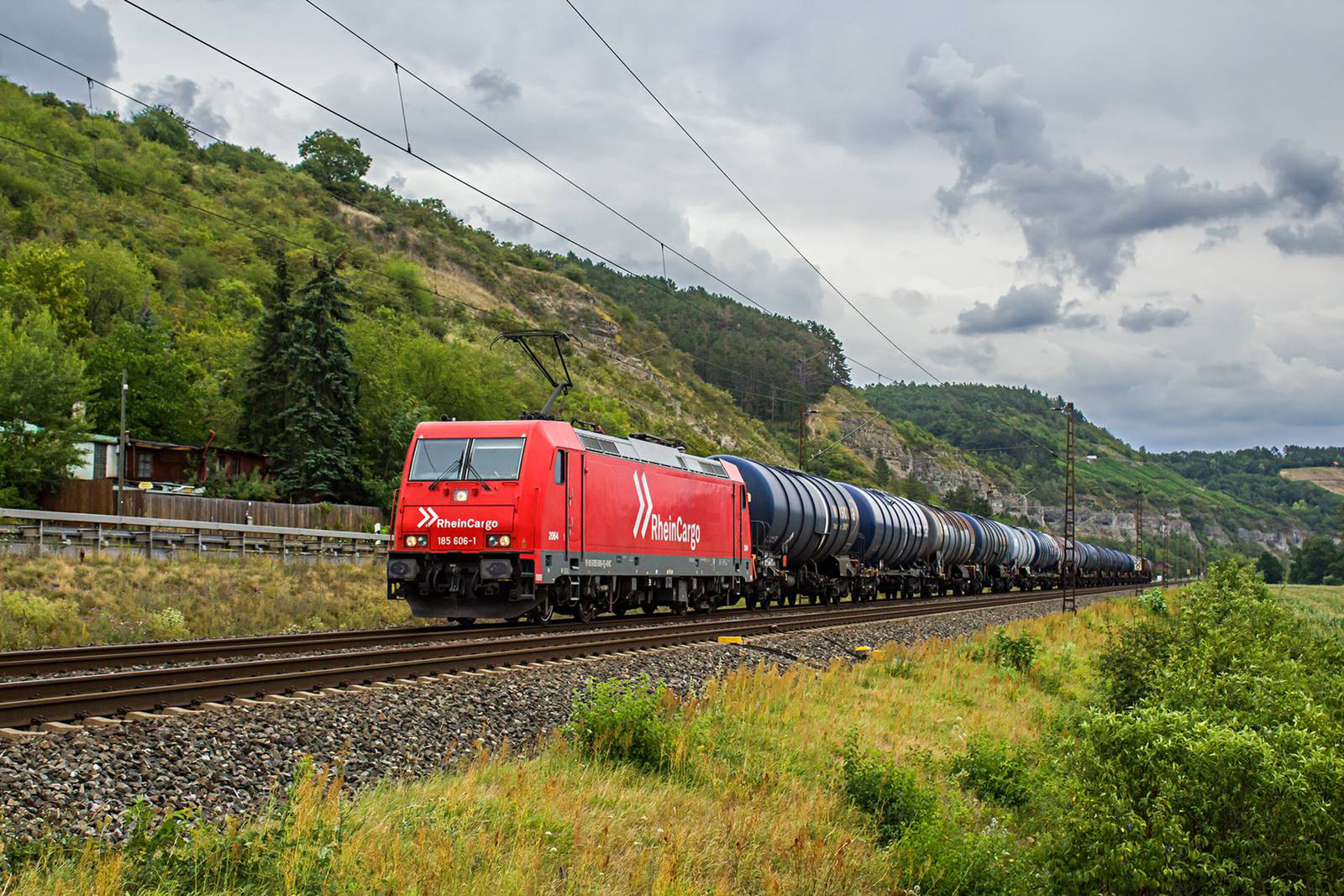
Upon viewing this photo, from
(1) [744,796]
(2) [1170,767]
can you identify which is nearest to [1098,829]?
(2) [1170,767]

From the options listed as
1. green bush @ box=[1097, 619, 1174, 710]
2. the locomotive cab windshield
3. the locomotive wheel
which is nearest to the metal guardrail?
the locomotive cab windshield

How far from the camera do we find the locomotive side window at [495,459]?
19531mm

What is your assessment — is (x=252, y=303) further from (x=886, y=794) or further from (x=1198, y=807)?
(x=1198, y=807)

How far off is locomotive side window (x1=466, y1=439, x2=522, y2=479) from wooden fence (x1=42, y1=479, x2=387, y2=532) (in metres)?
20.7

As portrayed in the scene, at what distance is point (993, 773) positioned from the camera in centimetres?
1123

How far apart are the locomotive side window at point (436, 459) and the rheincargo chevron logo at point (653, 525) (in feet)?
14.2

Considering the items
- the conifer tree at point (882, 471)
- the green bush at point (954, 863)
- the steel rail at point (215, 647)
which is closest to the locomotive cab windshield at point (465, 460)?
the steel rail at point (215, 647)

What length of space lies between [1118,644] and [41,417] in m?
47.0

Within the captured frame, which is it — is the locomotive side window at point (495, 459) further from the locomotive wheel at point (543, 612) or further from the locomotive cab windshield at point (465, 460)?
the locomotive wheel at point (543, 612)

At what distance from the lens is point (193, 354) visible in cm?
6869

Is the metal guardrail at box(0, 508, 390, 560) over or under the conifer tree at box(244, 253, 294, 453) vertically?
under

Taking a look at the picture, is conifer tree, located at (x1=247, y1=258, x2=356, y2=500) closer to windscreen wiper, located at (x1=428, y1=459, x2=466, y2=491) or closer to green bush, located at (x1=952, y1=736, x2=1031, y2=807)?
windscreen wiper, located at (x1=428, y1=459, x2=466, y2=491)

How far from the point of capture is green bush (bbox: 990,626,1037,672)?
65.0 ft

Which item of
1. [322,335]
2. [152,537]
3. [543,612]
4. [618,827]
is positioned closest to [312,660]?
[618,827]
